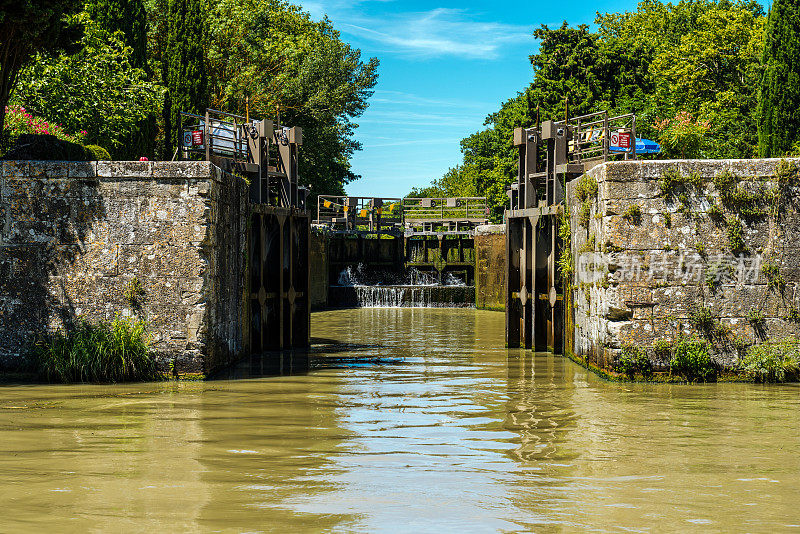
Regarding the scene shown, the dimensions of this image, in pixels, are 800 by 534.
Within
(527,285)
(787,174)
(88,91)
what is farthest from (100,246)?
(88,91)

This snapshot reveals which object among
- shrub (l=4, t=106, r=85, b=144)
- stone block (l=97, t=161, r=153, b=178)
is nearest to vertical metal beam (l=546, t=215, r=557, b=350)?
stone block (l=97, t=161, r=153, b=178)

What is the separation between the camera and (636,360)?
34.6 feet

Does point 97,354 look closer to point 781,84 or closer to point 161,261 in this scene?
point 161,261

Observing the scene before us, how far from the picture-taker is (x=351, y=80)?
44.2 metres

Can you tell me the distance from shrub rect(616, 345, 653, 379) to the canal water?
1.05 feet

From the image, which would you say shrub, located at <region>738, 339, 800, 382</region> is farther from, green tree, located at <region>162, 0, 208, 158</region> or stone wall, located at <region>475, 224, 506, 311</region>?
green tree, located at <region>162, 0, 208, 158</region>

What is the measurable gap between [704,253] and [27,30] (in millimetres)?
8744

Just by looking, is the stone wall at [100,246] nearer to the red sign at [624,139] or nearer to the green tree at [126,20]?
the red sign at [624,139]

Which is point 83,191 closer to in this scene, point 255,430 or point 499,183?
point 255,430

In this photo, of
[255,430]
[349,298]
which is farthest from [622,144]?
[349,298]

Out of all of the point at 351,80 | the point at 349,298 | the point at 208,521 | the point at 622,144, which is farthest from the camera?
the point at 351,80

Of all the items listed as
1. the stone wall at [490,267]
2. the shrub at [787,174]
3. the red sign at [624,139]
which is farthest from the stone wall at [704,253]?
the stone wall at [490,267]

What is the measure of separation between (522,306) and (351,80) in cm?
3085

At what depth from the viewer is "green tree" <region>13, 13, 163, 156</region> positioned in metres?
21.3
